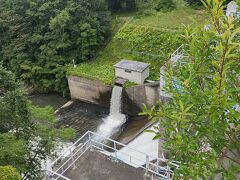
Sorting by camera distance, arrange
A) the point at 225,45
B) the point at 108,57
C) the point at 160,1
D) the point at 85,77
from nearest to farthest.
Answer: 1. the point at 225,45
2. the point at 85,77
3. the point at 108,57
4. the point at 160,1

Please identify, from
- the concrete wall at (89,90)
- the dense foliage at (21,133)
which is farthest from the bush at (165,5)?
the dense foliage at (21,133)

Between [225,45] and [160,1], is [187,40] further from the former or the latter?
[160,1]

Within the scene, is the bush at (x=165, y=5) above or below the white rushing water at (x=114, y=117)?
above

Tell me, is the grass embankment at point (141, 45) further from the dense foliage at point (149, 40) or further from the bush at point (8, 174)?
the bush at point (8, 174)

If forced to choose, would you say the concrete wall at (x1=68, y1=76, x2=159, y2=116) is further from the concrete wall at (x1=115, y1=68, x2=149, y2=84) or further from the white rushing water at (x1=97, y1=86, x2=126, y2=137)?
the concrete wall at (x1=115, y1=68, x2=149, y2=84)

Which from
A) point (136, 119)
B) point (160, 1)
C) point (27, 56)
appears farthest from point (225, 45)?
point (160, 1)

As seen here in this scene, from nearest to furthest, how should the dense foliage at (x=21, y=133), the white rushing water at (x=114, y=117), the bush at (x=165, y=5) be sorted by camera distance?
the dense foliage at (x=21, y=133) → the white rushing water at (x=114, y=117) → the bush at (x=165, y=5)
